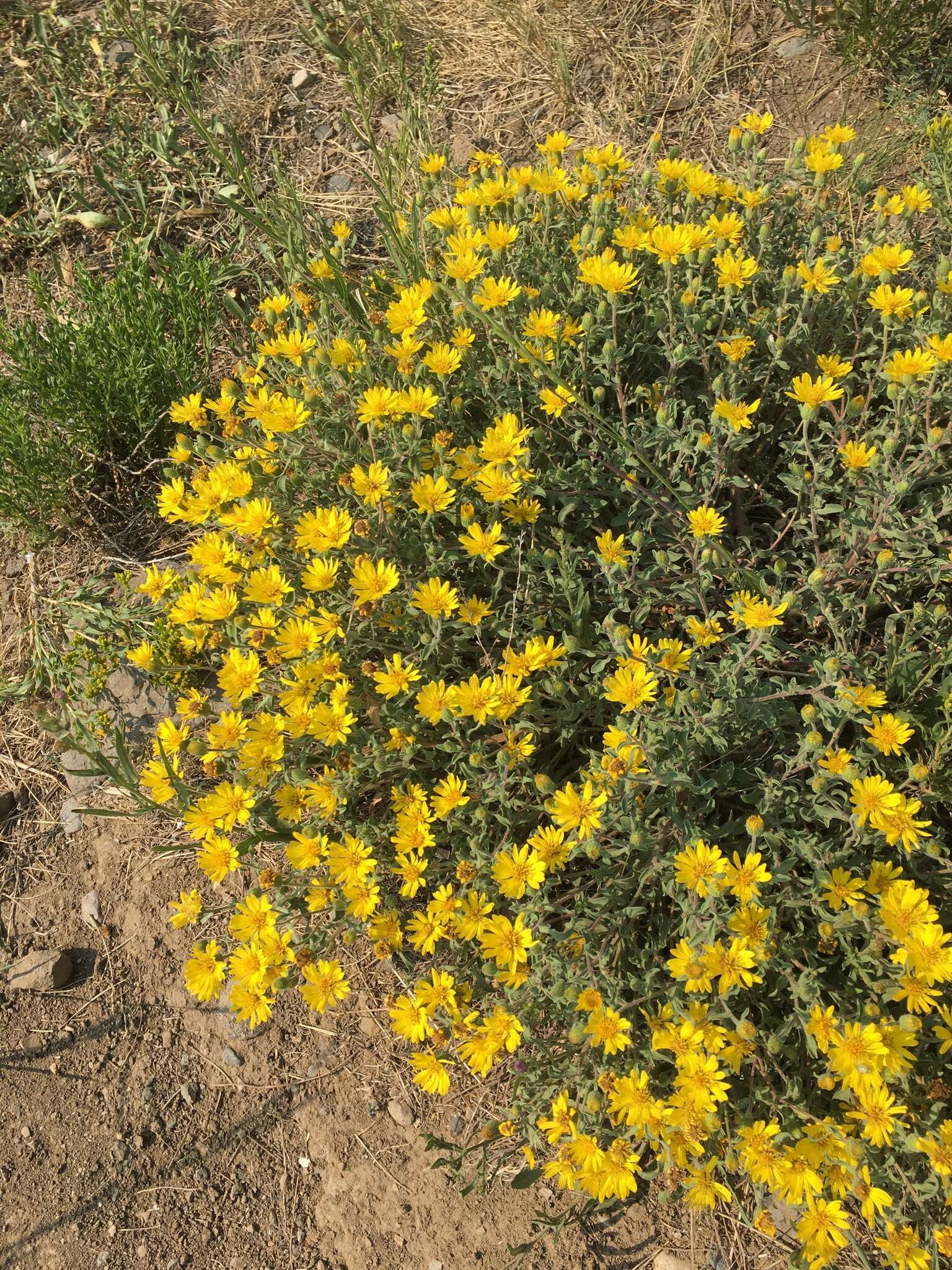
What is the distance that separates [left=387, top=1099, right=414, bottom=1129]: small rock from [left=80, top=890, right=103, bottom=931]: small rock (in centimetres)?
118

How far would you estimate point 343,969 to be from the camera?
2867 millimetres

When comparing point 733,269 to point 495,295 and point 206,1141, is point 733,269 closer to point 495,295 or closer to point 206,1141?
point 495,295

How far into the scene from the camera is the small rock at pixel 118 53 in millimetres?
4996

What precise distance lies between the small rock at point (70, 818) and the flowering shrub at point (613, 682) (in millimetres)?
485

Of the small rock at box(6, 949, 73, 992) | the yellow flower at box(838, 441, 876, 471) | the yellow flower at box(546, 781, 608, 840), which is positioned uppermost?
the yellow flower at box(838, 441, 876, 471)

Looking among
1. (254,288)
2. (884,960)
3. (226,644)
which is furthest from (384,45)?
(884,960)

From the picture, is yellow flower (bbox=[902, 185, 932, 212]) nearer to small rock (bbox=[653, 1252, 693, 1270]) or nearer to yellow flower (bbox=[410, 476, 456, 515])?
yellow flower (bbox=[410, 476, 456, 515])

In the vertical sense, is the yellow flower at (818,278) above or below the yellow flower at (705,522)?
above

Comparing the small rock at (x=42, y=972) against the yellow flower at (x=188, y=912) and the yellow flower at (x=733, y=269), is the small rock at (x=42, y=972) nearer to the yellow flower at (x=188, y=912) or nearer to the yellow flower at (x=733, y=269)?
the yellow flower at (x=188, y=912)

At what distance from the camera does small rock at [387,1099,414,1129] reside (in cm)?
264

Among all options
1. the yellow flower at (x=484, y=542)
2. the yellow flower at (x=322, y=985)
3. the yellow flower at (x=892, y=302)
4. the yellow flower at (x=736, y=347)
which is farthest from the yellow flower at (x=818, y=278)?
the yellow flower at (x=322, y=985)

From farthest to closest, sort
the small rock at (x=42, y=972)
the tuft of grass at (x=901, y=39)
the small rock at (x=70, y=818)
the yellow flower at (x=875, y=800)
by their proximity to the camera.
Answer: the tuft of grass at (x=901, y=39) → the small rock at (x=70, y=818) → the small rock at (x=42, y=972) → the yellow flower at (x=875, y=800)

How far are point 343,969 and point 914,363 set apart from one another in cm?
237

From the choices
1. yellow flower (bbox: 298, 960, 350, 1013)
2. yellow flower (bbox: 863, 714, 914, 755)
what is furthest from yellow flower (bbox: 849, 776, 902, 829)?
yellow flower (bbox: 298, 960, 350, 1013)
